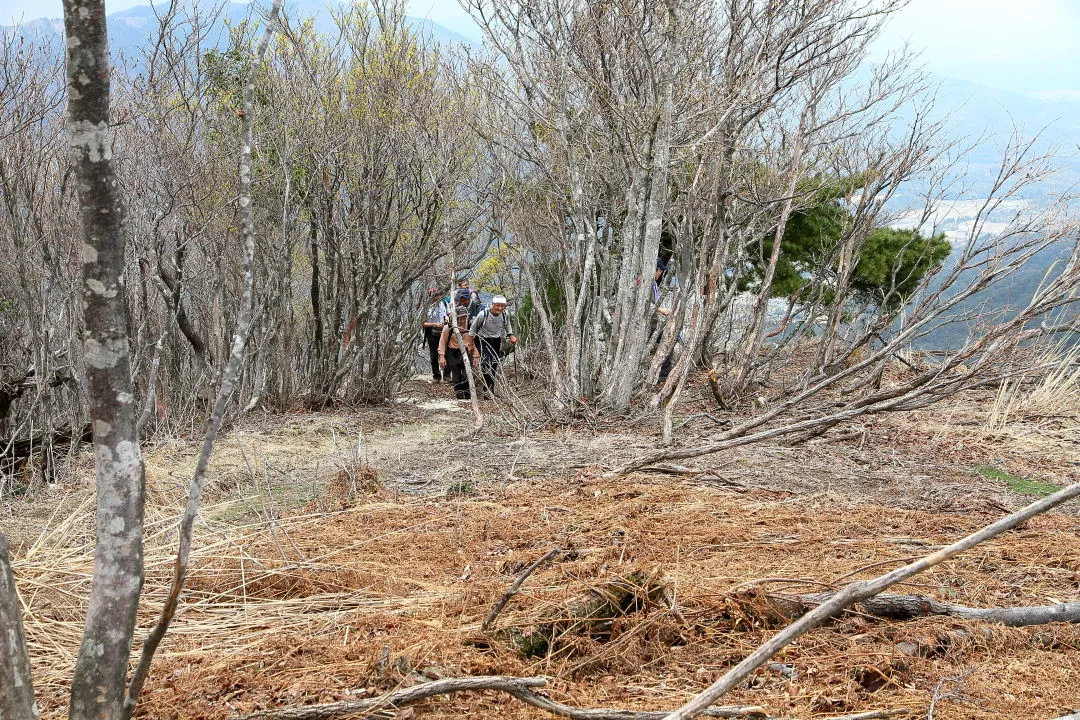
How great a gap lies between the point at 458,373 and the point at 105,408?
36.5 feet

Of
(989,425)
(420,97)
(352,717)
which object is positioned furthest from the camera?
(420,97)

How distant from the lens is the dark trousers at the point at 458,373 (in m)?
12.9

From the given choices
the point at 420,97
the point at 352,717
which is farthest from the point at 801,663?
the point at 420,97

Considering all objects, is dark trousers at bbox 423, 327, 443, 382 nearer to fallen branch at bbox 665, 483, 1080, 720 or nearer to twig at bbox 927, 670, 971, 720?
twig at bbox 927, 670, 971, 720

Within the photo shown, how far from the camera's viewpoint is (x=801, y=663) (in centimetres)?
254

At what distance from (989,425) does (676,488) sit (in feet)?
14.3

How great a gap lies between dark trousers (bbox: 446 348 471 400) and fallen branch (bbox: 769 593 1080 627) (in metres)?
10.1

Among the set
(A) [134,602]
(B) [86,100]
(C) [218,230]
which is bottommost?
(A) [134,602]

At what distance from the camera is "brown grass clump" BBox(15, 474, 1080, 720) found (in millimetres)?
2373

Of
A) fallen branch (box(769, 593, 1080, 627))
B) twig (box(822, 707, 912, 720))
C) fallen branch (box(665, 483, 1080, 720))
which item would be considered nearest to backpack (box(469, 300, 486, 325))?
fallen branch (box(769, 593, 1080, 627))

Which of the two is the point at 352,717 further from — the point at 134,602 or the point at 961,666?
the point at 961,666

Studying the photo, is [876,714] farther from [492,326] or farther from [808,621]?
[492,326]

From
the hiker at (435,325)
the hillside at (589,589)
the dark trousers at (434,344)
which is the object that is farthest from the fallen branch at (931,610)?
the dark trousers at (434,344)

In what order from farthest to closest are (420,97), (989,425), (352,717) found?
1. (420,97)
2. (989,425)
3. (352,717)
